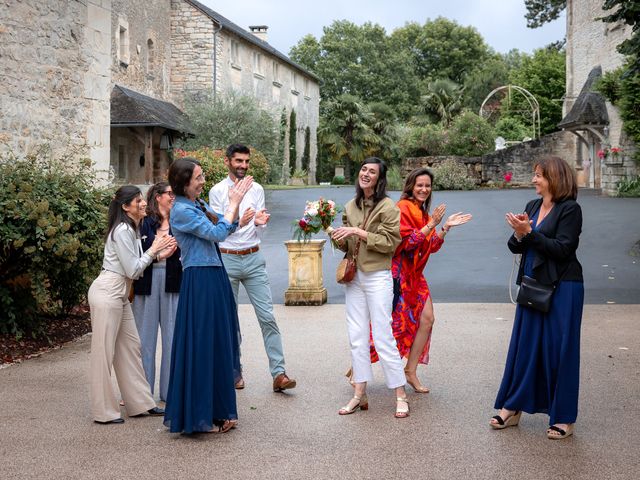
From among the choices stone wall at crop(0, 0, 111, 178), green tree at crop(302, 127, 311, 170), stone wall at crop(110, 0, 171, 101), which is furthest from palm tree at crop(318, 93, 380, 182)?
stone wall at crop(0, 0, 111, 178)

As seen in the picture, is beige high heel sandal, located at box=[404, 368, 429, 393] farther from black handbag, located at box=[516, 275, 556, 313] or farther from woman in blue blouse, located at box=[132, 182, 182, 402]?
woman in blue blouse, located at box=[132, 182, 182, 402]

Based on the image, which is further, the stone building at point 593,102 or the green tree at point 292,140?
the green tree at point 292,140

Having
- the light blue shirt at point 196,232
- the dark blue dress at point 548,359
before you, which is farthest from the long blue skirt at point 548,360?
the light blue shirt at point 196,232

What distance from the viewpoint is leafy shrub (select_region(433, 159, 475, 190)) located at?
3672 centimetres

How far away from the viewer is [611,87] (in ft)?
95.0

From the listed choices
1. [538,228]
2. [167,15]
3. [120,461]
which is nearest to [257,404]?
[120,461]

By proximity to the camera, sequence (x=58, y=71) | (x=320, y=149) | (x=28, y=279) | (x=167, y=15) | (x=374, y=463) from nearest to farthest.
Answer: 1. (x=374, y=463)
2. (x=28, y=279)
3. (x=58, y=71)
4. (x=167, y=15)
5. (x=320, y=149)

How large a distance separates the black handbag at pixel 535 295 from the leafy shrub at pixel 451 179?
30941mm

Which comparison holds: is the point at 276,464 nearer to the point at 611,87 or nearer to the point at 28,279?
the point at 28,279

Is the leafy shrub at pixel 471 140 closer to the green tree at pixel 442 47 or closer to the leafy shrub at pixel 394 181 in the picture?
the leafy shrub at pixel 394 181

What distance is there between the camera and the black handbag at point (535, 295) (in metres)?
5.68

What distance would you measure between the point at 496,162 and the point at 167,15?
15.9 meters

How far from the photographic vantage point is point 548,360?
5699 millimetres

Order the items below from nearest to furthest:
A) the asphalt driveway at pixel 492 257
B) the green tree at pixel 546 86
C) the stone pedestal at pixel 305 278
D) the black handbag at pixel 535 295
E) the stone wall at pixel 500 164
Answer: the black handbag at pixel 535 295, the stone pedestal at pixel 305 278, the asphalt driveway at pixel 492 257, the stone wall at pixel 500 164, the green tree at pixel 546 86
